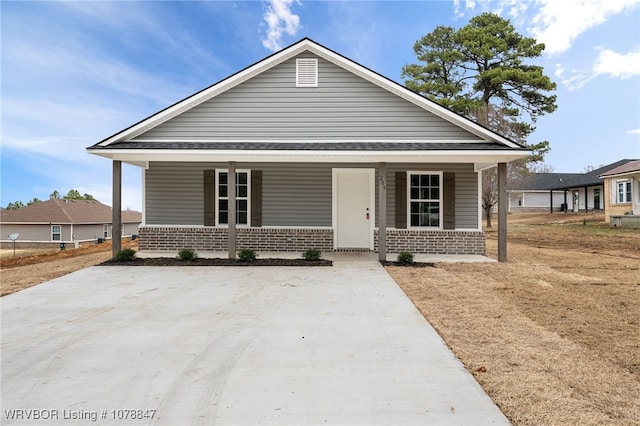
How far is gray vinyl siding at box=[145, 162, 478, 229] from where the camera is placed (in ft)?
33.2

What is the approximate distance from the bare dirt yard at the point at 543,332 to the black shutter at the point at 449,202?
1944 mm

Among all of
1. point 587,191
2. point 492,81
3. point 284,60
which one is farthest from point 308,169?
point 587,191

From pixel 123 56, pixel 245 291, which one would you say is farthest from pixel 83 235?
pixel 245 291

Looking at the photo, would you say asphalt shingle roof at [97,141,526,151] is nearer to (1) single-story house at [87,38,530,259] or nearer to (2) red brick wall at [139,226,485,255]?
(1) single-story house at [87,38,530,259]

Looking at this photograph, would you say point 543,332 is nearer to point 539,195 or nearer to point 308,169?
point 308,169

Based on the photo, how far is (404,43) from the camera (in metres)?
24.0

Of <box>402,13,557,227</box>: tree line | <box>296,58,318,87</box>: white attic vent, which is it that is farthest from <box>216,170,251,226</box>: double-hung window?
<box>402,13,557,227</box>: tree line

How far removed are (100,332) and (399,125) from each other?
833cm

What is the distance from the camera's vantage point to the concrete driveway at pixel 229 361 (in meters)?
2.46

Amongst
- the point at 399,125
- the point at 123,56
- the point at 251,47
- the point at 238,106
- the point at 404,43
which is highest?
the point at 404,43

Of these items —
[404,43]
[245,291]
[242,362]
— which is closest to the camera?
[242,362]

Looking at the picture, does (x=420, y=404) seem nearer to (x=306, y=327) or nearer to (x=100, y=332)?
(x=306, y=327)

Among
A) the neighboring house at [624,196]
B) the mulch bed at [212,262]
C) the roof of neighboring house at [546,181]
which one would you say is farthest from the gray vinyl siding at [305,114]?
the roof of neighboring house at [546,181]

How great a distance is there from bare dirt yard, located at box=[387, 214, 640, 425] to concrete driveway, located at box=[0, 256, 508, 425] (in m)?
0.31
